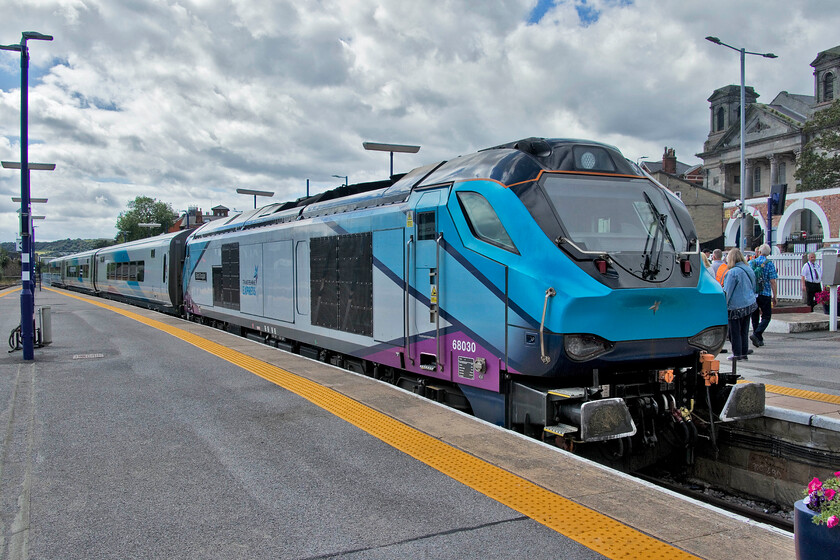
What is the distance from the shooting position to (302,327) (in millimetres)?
10188

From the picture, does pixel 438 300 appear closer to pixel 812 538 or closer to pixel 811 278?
pixel 812 538

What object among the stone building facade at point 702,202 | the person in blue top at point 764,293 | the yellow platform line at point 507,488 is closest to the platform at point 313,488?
the yellow platform line at point 507,488

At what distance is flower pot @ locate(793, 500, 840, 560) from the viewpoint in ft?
9.23

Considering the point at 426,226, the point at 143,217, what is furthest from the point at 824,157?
the point at 143,217

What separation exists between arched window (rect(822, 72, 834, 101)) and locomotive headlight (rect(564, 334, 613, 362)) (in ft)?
231

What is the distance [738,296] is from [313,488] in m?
7.75

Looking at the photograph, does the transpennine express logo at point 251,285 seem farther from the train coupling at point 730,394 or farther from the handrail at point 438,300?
the train coupling at point 730,394

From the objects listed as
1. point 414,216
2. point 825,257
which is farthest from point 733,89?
point 414,216

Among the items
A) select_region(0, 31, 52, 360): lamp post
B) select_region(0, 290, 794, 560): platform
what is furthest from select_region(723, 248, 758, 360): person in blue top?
select_region(0, 31, 52, 360): lamp post

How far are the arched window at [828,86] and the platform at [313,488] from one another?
231ft

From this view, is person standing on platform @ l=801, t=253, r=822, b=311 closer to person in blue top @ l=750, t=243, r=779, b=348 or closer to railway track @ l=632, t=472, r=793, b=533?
person in blue top @ l=750, t=243, r=779, b=348

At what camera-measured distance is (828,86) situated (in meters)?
60.4

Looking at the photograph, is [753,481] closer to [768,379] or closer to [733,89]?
[768,379]

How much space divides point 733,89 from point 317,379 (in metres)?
74.9
